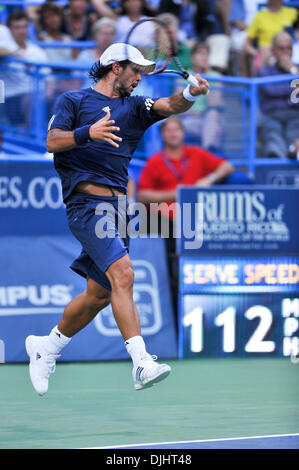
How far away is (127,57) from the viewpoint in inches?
257

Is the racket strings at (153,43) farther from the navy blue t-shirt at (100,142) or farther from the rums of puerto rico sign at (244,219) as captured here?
the rums of puerto rico sign at (244,219)

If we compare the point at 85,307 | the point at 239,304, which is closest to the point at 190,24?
the point at 239,304

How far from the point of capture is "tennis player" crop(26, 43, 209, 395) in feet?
20.8

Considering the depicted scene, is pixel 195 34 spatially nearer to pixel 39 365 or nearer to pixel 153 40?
pixel 153 40

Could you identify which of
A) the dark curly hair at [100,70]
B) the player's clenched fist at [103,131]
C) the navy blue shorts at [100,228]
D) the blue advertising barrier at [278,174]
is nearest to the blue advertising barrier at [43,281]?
the blue advertising barrier at [278,174]

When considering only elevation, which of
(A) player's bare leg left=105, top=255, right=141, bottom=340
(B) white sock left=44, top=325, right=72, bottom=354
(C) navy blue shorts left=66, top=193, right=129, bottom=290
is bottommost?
(B) white sock left=44, top=325, right=72, bottom=354

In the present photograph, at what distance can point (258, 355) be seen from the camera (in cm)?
1019

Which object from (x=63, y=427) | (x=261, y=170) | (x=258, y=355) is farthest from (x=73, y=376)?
(x=261, y=170)

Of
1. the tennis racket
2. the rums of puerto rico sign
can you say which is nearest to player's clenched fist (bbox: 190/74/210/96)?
the tennis racket

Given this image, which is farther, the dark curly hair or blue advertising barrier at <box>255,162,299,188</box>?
blue advertising barrier at <box>255,162,299,188</box>

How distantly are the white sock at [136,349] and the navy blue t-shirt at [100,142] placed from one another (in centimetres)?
112

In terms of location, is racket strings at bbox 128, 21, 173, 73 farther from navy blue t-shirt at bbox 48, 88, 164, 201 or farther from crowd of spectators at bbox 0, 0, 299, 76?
crowd of spectators at bbox 0, 0, 299, 76
